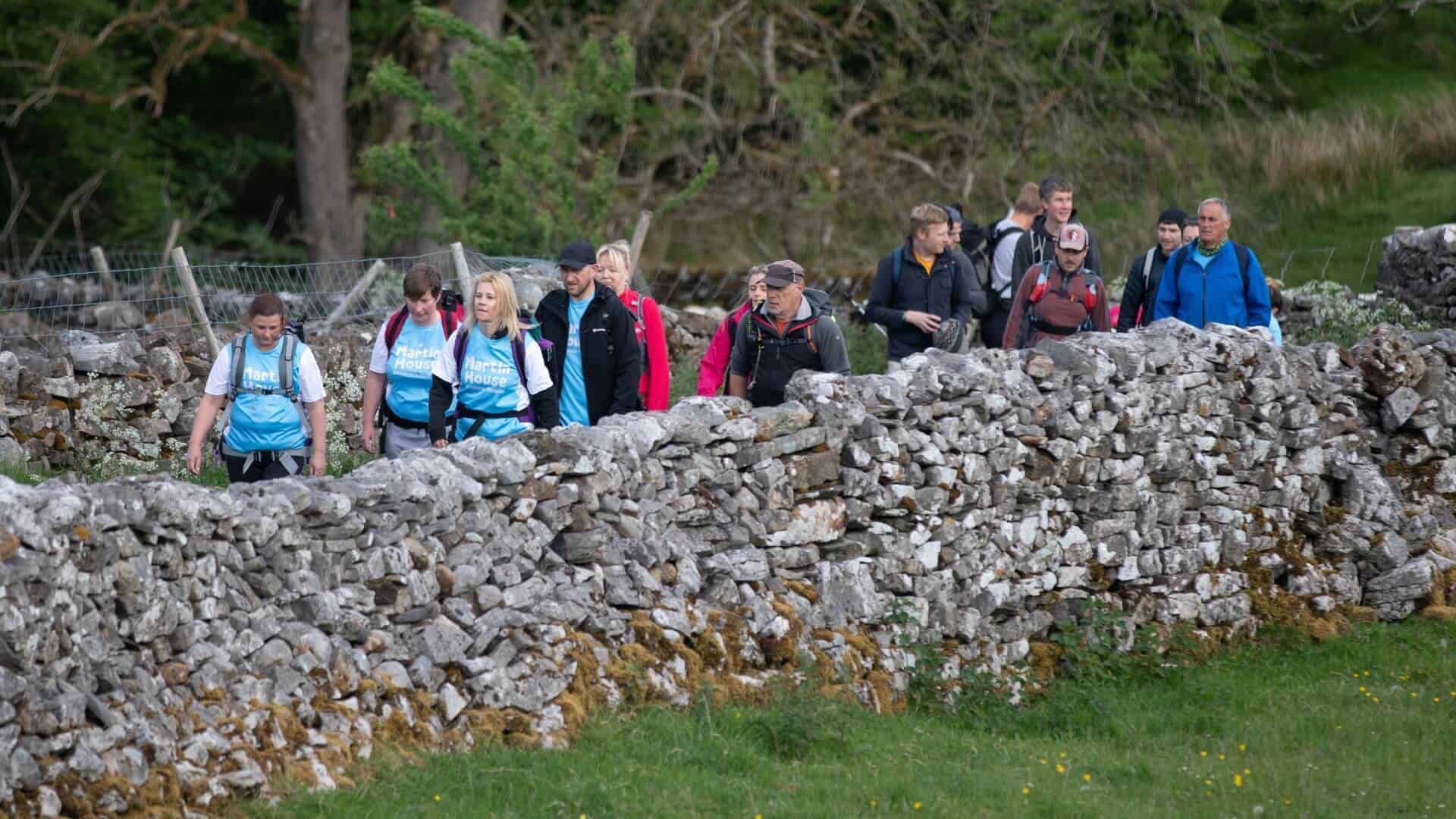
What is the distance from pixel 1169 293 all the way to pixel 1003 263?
1.36m

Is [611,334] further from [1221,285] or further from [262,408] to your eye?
[1221,285]

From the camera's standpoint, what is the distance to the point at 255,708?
6.47 metres

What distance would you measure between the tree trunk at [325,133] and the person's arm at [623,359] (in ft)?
63.9

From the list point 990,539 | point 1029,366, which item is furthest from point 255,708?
point 1029,366

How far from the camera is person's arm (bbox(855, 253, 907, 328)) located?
10.7 metres

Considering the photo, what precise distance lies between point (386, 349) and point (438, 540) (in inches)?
86.9

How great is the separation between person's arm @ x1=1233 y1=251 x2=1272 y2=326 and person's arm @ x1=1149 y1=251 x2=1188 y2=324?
1.42ft

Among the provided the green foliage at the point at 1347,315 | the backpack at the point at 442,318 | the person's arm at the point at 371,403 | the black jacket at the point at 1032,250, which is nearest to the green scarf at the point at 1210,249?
the black jacket at the point at 1032,250

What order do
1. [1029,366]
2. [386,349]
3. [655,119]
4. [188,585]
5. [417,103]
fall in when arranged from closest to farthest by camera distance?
1. [188,585]
2. [386,349]
3. [1029,366]
4. [417,103]
5. [655,119]

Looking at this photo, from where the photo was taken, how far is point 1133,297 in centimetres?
1193

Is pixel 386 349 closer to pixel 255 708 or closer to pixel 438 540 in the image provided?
pixel 438 540

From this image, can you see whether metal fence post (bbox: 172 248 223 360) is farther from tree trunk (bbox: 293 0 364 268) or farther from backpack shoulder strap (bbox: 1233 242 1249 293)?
tree trunk (bbox: 293 0 364 268)

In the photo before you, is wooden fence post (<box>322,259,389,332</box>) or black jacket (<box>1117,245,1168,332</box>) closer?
black jacket (<box>1117,245,1168,332</box>)

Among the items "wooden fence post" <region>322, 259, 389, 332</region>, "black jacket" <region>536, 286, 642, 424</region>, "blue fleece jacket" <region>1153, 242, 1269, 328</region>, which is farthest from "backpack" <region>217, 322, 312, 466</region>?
"blue fleece jacket" <region>1153, 242, 1269, 328</region>
